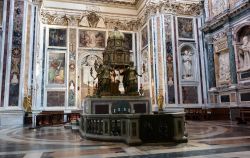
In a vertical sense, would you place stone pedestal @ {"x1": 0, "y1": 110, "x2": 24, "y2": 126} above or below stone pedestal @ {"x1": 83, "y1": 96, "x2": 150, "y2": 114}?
below

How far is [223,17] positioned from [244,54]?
9.73ft

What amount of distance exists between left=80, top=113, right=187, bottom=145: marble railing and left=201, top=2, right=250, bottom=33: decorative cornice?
10.7 m

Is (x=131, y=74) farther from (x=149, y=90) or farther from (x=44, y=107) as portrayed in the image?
(x=44, y=107)

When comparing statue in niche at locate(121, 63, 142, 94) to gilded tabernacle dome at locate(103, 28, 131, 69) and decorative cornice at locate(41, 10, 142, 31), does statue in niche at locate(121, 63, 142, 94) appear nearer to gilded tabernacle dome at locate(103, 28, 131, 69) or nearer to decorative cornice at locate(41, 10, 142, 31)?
gilded tabernacle dome at locate(103, 28, 131, 69)

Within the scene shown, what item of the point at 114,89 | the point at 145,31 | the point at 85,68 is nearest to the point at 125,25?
the point at 145,31

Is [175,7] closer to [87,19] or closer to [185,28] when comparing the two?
[185,28]

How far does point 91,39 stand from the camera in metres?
22.1

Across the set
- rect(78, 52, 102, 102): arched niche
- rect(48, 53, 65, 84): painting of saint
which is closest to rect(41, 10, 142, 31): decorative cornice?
rect(78, 52, 102, 102): arched niche

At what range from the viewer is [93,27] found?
876 inches

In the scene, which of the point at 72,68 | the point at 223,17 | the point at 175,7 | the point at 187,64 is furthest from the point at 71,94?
the point at 223,17

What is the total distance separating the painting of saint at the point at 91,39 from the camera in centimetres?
2188

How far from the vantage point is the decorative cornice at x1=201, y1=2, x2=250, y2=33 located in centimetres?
1395

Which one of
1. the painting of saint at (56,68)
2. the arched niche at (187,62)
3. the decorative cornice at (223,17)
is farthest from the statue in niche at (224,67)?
the painting of saint at (56,68)

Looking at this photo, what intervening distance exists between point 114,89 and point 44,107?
32.3 ft
